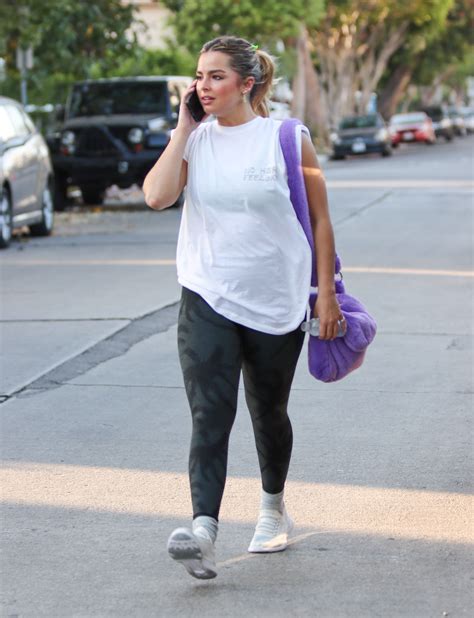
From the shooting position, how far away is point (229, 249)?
4.79 m

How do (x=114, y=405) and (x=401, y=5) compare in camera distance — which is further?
Answer: (x=401, y=5)

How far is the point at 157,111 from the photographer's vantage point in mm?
21953

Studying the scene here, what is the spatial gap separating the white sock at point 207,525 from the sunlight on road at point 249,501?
31.9 inches

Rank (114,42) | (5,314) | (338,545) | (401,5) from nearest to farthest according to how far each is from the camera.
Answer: (338,545) → (5,314) → (114,42) → (401,5)

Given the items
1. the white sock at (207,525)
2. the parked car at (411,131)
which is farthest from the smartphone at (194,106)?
the parked car at (411,131)

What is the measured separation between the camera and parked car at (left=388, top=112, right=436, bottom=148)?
5797 centimetres

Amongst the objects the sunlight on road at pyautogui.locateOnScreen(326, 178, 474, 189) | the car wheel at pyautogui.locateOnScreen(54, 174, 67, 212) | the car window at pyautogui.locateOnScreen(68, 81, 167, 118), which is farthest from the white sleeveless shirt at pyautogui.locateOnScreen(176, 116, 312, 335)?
the sunlight on road at pyautogui.locateOnScreen(326, 178, 474, 189)

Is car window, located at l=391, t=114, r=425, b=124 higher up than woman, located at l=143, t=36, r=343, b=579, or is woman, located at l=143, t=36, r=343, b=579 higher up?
woman, located at l=143, t=36, r=343, b=579

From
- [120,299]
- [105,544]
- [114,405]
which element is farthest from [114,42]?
[105,544]

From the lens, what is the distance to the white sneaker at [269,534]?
202 inches

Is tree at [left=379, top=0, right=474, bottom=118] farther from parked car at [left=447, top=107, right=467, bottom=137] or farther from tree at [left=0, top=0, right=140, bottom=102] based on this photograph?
tree at [left=0, top=0, right=140, bottom=102]

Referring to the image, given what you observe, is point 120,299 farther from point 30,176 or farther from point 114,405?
point 30,176

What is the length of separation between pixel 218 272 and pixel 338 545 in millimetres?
1148

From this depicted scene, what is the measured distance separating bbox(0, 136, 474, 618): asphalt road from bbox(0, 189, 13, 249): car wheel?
3141mm
